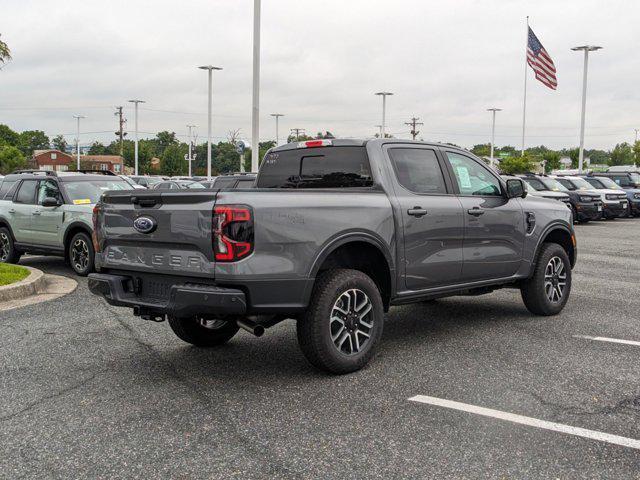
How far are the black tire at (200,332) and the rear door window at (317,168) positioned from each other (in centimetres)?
145

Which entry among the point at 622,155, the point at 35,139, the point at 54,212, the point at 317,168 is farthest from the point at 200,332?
the point at 35,139

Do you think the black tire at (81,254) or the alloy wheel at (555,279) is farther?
the black tire at (81,254)

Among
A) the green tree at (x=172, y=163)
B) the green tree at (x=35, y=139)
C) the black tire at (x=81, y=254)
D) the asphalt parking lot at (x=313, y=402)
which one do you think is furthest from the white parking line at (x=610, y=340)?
the green tree at (x=35, y=139)

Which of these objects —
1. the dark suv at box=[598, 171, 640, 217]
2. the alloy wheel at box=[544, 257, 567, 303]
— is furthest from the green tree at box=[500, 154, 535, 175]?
the alloy wheel at box=[544, 257, 567, 303]

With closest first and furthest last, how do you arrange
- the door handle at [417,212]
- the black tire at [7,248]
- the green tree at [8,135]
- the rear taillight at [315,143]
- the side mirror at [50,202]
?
the door handle at [417,212] < the rear taillight at [315,143] < the side mirror at [50,202] < the black tire at [7,248] < the green tree at [8,135]

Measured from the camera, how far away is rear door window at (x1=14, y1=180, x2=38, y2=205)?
1194 cm

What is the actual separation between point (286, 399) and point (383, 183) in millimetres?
2054

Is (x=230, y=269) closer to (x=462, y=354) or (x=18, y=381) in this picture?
(x=18, y=381)

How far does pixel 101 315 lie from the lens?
765cm

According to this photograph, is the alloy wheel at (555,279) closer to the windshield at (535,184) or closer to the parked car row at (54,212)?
the parked car row at (54,212)

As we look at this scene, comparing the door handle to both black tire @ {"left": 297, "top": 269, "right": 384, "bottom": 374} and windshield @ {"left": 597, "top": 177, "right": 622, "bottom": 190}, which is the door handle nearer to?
black tire @ {"left": 297, "top": 269, "right": 384, "bottom": 374}

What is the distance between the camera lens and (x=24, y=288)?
8.77m

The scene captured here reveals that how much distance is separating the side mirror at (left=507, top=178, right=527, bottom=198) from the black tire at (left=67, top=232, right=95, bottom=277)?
668 centimetres

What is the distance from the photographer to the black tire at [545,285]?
734cm
